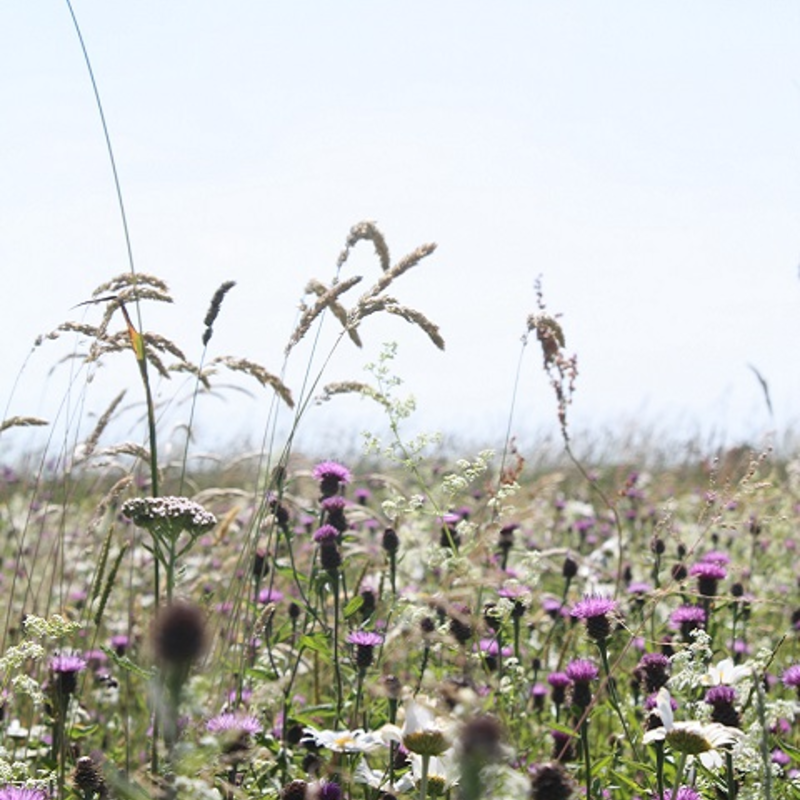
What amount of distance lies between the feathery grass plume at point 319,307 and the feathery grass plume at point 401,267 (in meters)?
0.05

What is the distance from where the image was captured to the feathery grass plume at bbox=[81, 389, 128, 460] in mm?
3057

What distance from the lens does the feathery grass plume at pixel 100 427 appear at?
3.06 meters

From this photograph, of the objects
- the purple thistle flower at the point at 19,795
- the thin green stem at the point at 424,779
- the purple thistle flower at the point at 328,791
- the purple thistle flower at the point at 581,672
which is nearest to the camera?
the thin green stem at the point at 424,779

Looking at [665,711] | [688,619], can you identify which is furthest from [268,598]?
[665,711]

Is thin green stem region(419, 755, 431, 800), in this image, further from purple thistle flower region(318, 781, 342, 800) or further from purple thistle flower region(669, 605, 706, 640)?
purple thistle flower region(669, 605, 706, 640)

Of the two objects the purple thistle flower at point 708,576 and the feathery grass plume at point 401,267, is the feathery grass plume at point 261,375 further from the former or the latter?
the purple thistle flower at point 708,576

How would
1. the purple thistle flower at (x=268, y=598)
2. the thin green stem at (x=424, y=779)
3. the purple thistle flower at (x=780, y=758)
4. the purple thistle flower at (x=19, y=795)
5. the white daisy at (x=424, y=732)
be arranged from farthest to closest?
the purple thistle flower at (x=268, y=598)
the purple thistle flower at (x=780, y=758)
the purple thistle flower at (x=19, y=795)
the white daisy at (x=424, y=732)
the thin green stem at (x=424, y=779)

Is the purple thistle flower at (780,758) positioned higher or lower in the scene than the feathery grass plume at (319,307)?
lower

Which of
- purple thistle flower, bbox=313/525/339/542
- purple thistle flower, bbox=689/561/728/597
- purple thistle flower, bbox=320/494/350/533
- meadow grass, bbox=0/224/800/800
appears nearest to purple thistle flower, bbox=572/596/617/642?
meadow grass, bbox=0/224/800/800

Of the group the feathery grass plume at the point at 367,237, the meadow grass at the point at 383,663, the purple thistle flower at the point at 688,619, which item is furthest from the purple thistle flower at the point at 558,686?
the feathery grass plume at the point at 367,237

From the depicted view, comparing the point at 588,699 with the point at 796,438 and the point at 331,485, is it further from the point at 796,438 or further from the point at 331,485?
the point at 796,438

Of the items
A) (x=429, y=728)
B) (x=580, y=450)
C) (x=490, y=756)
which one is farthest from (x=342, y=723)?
(x=580, y=450)

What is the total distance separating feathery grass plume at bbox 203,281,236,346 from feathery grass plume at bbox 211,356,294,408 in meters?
0.17

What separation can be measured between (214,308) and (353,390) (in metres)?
0.47
